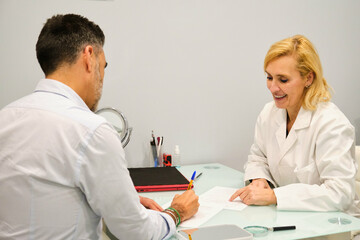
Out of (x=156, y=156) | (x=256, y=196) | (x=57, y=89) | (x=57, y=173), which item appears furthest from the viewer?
(x=156, y=156)

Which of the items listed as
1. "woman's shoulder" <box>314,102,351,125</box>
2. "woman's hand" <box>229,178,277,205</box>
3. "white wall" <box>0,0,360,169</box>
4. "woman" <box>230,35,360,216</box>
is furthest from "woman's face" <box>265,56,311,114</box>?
"white wall" <box>0,0,360,169</box>

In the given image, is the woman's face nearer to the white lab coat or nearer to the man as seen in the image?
the white lab coat

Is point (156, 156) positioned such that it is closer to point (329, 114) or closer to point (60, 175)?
point (329, 114)

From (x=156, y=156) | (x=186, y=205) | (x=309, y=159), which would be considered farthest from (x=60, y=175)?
(x=156, y=156)

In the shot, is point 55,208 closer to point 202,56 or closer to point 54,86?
Answer: point 54,86

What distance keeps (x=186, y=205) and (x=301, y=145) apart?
61 centimetres

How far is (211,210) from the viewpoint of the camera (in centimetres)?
126

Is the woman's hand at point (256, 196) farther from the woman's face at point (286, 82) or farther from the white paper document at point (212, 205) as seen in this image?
the woman's face at point (286, 82)

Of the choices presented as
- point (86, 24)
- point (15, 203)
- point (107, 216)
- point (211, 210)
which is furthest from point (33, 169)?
point (211, 210)

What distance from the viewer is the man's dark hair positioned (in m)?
0.95

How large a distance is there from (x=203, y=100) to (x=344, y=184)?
39.2 inches

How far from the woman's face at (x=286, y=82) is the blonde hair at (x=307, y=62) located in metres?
0.02

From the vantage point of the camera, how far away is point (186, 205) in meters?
1.16

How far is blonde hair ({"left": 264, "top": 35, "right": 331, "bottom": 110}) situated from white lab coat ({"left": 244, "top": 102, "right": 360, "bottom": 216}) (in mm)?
38
